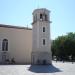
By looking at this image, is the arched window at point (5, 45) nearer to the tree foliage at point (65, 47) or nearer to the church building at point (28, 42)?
the church building at point (28, 42)

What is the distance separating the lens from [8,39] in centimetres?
4225

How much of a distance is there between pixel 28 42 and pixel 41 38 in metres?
6.02

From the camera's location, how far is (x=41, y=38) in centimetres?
3884

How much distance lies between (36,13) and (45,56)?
29.9ft

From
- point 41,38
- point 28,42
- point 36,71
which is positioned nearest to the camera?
point 36,71

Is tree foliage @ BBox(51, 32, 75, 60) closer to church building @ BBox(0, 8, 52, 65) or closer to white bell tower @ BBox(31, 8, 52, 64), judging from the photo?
church building @ BBox(0, 8, 52, 65)

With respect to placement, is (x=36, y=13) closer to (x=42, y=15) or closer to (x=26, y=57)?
(x=42, y=15)

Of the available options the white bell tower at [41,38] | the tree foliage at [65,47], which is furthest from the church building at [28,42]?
the tree foliage at [65,47]

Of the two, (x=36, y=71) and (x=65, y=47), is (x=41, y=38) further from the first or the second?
(x=65, y=47)

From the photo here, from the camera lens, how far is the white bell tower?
37781mm

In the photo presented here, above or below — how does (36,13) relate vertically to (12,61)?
above

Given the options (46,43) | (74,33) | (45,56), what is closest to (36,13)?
(46,43)

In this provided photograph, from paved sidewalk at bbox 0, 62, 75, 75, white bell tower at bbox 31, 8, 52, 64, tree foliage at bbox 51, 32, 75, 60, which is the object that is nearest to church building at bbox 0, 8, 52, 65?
white bell tower at bbox 31, 8, 52, 64

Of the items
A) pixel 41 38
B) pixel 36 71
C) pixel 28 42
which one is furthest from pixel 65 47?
pixel 36 71
